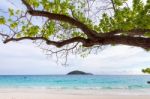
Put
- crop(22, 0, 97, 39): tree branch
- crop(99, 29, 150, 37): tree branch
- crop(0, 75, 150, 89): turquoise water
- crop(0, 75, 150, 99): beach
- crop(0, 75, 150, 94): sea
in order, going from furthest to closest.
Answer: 1. crop(0, 75, 150, 89): turquoise water
2. crop(0, 75, 150, 94): sea
3. crop(0, 75, 150, 99): beach
4. crop(22, 0, 97, 39): tree branch
5. crop(99, 29, 150, 37): tree branch

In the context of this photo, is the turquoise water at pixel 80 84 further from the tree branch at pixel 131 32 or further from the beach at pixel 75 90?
the tree branch at pixel 131 32

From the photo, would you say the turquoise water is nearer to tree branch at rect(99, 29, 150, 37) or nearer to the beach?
the beach

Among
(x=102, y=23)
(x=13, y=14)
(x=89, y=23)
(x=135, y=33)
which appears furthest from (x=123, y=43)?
(x=13, y=14)

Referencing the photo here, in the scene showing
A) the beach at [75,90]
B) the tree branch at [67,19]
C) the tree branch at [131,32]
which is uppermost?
the tree branch at [67,19]

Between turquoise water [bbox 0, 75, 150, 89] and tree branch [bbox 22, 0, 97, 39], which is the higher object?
tree branch [bbox 22, 0, 97, 39]

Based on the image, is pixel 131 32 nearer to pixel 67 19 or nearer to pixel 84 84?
pixel 67 19

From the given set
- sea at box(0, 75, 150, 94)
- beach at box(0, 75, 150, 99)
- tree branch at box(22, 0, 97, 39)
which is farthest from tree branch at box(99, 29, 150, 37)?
sea at box(0, 75, 150, 94)

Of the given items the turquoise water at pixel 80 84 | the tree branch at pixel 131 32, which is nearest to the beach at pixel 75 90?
the turquoise water at pixel 80 84

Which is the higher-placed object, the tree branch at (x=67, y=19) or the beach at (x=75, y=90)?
the tree branch at (x=67, y=19)

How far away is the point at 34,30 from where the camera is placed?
7.45m

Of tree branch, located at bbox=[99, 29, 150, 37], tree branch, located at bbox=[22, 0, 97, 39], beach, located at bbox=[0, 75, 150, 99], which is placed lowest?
beach, located at bbox=[0, 75, 150, 99]

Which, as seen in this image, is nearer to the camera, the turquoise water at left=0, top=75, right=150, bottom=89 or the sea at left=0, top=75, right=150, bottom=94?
the sea at left=0, top=75, right=150, bottom=94

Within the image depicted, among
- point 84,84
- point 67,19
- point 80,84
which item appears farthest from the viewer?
point 80,84

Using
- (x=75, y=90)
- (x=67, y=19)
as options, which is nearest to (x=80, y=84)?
(x=75, y=90)
